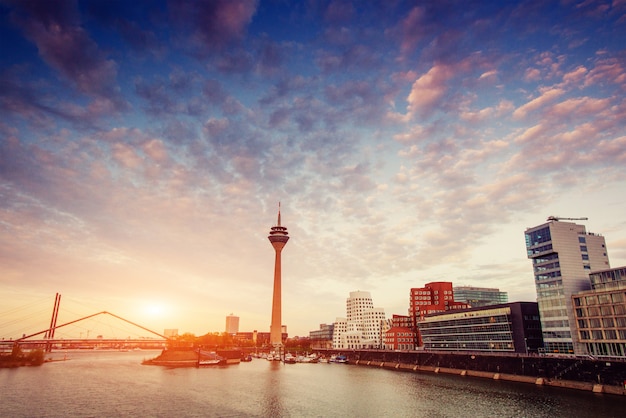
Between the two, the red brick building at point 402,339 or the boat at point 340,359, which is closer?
the boat at point 340,359

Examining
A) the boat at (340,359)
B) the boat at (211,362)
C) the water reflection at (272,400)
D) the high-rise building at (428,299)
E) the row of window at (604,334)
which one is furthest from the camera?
the high-rise building at (428,299)

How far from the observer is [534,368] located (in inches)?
3157

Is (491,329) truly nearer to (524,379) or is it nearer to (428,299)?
(524,379)

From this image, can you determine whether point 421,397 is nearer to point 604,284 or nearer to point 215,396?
point 215,396

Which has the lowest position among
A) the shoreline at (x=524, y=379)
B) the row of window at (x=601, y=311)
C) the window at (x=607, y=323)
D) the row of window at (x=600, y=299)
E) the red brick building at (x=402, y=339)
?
the shoreline at (x=524, y=379)

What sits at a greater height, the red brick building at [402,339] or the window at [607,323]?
the window at [607,323]

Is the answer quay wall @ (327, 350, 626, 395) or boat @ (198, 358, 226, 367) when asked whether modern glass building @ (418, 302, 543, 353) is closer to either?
quay wall @ (327, 350, 626, 395)

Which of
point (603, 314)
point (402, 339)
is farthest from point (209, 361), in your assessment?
point (603, 314)

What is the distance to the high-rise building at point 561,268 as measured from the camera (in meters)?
102

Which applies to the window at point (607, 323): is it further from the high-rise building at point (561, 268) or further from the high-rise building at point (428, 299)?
the high-rise building at point (428, 299)

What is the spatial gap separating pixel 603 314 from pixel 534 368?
27.1 metres

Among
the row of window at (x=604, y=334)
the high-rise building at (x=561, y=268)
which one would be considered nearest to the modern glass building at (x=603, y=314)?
the row of window at (x=604, y=334)

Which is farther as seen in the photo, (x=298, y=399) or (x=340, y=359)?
(x=340, y=359)

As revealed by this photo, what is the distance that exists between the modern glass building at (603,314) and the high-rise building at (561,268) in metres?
3.31
